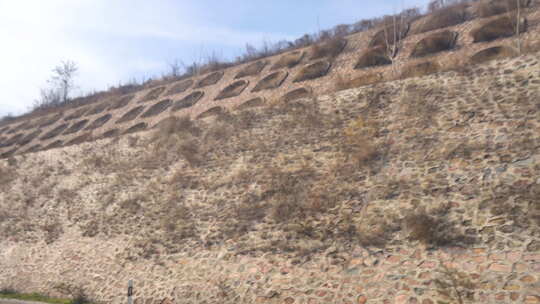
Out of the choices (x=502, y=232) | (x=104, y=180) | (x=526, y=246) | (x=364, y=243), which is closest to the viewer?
(x=526, y=246)

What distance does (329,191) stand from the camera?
11141mm

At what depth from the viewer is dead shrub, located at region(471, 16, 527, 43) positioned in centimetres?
1819

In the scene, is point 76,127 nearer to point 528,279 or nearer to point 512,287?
point 512,287

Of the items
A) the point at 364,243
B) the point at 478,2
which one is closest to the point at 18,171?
the point at 364,243

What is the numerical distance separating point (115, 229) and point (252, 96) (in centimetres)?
1207

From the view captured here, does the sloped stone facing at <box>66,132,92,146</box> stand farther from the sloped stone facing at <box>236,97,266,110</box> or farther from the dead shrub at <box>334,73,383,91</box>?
the dead shrub at <box>334,73,383,91</box>

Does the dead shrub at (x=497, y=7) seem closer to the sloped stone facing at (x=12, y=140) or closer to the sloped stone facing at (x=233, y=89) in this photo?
the sloped stone facing at (x=233, y=89)

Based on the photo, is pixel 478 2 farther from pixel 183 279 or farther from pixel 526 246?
pixel 183 279

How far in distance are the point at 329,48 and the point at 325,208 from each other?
17345mm

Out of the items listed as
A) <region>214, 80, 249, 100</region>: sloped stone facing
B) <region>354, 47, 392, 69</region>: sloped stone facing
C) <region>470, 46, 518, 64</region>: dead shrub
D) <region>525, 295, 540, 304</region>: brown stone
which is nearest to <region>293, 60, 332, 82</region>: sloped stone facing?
<region>354, 47, 392, 69</region>: sloped stone facing

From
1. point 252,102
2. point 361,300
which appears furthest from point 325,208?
point 252,102

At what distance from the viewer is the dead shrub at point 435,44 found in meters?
19.8

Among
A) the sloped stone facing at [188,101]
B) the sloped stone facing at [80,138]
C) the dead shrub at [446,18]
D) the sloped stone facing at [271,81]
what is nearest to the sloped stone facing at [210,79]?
the sloped stone facing at [188,101]

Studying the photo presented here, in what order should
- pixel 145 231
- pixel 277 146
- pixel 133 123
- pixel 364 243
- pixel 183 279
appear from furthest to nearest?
pixel 133 123, pixel 277 146, pixel 145 231, pixel 183 279, pixel 364 243
